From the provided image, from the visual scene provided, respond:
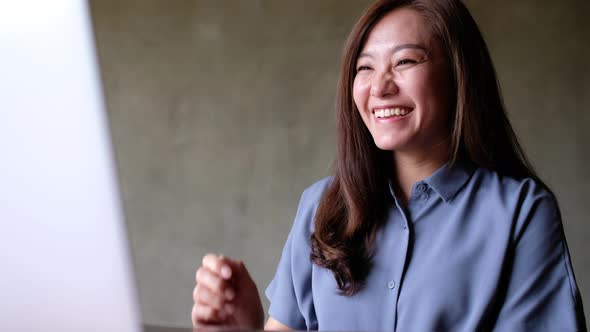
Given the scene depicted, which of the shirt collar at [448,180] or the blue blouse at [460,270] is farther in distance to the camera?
the shirt collar at [448,180]

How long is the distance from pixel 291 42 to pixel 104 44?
1.16m

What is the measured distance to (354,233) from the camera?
132cm

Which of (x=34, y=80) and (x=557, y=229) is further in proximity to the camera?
(x=557, y=229)

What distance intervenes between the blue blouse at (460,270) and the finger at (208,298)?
11.9 inches

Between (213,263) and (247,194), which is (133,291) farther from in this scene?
(247,194)

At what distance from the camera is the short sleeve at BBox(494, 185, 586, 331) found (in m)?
1.09

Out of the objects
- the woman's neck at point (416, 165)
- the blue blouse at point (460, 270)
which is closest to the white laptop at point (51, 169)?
the blue blouse at point (460, 270)

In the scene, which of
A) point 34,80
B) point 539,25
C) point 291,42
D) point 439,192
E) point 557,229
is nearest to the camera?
point 34,80

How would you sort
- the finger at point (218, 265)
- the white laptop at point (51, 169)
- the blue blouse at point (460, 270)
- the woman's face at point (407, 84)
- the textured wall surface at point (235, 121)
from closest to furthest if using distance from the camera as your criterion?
the white laptop at point (51, 169) < the finger at point (218, 265) < the blue blouse at point (460, 270) < the woman's face at point (407, 84) < the textured wall surface at point (235, 121)

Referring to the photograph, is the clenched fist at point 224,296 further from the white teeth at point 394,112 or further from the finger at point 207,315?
the white teeth at point 394,112

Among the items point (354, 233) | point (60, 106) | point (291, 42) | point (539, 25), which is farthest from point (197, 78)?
point (60, 106)

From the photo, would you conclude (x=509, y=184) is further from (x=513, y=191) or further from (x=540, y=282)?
(x=540, y=282)

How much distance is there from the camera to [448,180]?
49.9 inches

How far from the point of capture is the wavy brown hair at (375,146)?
4.08 ft
